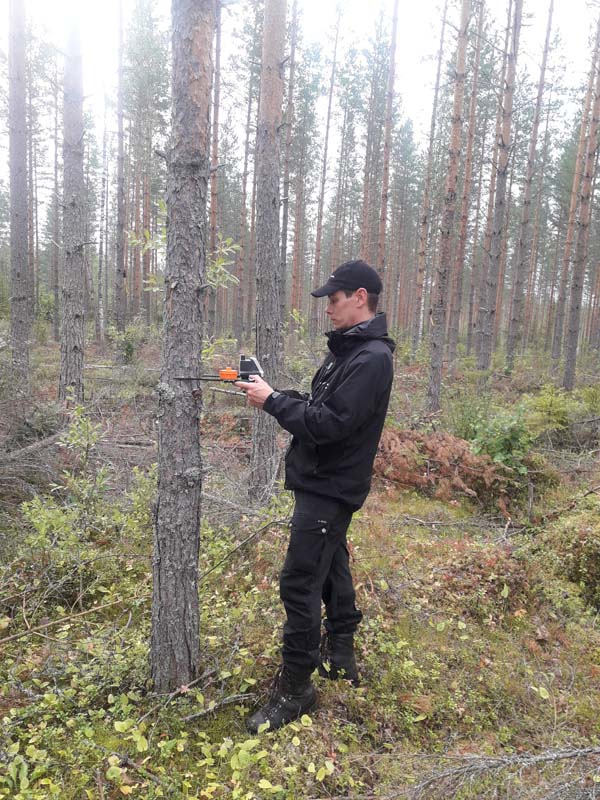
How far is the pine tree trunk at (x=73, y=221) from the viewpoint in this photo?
23.7 ft

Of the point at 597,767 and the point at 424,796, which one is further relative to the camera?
the point at 424,796

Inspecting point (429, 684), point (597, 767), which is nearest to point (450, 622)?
point (429, 684)

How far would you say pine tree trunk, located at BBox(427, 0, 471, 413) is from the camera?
31.6ft

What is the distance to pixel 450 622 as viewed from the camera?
388 cm

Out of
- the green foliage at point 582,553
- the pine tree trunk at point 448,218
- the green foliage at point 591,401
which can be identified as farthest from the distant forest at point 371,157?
the green foliage at point 582,553

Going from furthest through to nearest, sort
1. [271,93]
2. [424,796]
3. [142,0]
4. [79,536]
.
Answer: [142,0], [271,93], [79,536], [424,796]

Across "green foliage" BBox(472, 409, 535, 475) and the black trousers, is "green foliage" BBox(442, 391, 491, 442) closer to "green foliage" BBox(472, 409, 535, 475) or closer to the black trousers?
"green foliage" BBox(472, 409, 535, 475)

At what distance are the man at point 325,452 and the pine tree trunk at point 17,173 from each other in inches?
312

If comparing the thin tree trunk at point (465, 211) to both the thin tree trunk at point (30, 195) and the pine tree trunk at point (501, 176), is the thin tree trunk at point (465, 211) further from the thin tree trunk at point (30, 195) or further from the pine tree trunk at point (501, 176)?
the thin tree trunk at point (30, 195)

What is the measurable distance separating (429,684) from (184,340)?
2.82 m

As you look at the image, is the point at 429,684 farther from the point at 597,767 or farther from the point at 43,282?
the point at 43,282

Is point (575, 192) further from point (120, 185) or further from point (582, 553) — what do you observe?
point (582, 553)

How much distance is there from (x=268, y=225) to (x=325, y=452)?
3.86 m

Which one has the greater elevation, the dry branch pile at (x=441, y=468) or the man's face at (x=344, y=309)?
the man's face at (x=344, y=309)
